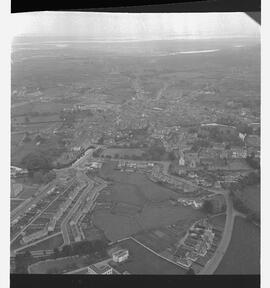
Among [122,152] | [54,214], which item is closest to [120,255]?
[54,214]

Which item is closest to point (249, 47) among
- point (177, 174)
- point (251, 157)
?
point (251, 157)

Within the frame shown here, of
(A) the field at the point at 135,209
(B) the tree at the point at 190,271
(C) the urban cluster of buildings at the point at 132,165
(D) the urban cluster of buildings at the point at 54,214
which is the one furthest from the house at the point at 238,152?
(D) the urban cluster of buildings at the point at 54,214

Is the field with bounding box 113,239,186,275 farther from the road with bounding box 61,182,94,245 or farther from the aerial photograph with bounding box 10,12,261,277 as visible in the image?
the road with bounding box 61,182,94,245

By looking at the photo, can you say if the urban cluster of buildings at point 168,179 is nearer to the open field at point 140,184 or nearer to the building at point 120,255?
the open field at point 140,184

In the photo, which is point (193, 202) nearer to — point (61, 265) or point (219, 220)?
point (219, 220)

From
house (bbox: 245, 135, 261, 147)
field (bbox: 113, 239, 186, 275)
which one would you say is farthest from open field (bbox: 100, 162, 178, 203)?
house (bbox: 245, 135, 261, 147)

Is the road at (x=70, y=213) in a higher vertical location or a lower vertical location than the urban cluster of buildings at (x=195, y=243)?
higher
